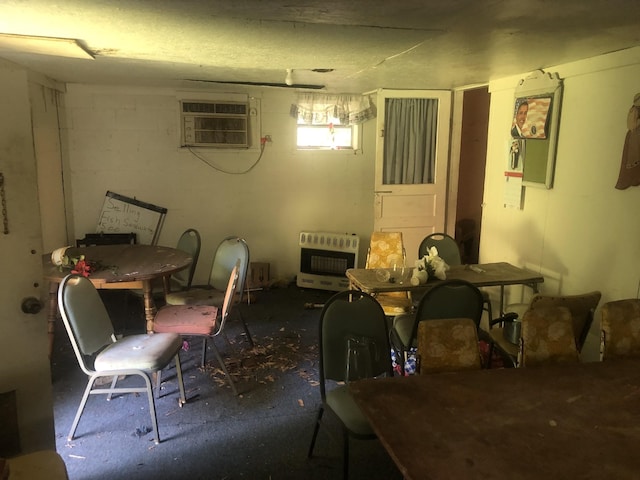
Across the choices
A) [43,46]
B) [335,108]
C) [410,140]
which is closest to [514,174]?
[410,140]

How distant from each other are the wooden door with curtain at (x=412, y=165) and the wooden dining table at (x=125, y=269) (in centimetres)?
237

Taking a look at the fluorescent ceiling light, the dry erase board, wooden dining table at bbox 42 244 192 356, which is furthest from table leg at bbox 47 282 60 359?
the fluorescent ceiling light

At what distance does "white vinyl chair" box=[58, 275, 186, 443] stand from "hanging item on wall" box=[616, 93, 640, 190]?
3.02 metres

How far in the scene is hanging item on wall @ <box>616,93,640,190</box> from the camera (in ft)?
9.60

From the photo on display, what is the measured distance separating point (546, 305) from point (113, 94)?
4598 mm

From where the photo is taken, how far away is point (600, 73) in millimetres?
3217

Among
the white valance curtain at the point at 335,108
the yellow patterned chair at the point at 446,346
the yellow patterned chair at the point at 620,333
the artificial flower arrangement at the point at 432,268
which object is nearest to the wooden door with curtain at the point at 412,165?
the white valance curtain at the point at 335,108

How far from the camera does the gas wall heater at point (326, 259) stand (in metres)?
5.48

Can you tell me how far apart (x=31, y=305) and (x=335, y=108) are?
4.24 metres

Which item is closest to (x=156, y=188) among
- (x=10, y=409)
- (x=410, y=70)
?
(x=410, y=70)

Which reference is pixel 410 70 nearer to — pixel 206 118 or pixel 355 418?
pixel 206 118

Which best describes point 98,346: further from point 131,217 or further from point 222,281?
point 131,217

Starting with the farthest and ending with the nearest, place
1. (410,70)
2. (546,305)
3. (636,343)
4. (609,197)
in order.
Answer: (410,70), (609,197), (546,305), (636,343)

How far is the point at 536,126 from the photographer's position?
12.4 ft
